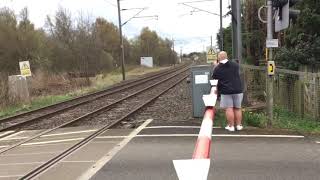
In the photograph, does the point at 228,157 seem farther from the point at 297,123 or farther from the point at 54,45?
the point at 54,45

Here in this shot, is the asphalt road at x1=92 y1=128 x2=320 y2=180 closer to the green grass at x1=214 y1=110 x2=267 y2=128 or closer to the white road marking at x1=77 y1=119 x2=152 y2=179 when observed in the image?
the white road marking at x1=77 y1=119 x2=152 y2=179

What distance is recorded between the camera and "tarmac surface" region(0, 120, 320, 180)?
771cm

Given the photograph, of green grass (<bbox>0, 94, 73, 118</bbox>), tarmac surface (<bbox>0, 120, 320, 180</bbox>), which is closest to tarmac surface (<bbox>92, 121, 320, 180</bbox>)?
tarmac surface (<bbox>0, 120, 320, 180</bbox>)

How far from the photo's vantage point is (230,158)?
8.68 metres

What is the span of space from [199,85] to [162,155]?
577cm

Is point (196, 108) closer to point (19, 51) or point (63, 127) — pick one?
point (63, 127)

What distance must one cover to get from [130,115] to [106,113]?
2020 mm

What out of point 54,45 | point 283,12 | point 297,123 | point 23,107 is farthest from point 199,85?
point 54,45

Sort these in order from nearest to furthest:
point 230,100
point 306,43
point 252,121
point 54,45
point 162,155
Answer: point 162,155 → point 230,100 → point 252,121 → point 306,43 → point 54,45

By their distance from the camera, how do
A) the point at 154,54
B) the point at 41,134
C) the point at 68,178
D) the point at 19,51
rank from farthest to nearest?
the point at 154,54 < the point at 19,51 < the point at 41,134 < the point at 68,178

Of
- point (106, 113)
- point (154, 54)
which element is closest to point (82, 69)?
point (106, 113)

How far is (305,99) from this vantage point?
14375 mm

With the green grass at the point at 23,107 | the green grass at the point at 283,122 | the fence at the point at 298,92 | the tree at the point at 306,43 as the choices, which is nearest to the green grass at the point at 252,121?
the green grass at the point at 283,122

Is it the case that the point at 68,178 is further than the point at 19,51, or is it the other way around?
the point at 19,51
